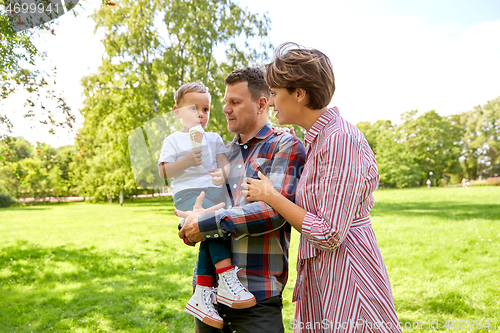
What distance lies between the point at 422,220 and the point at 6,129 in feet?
44.2

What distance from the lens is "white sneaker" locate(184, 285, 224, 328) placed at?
173 cm

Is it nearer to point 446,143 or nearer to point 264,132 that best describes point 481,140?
point 446,143

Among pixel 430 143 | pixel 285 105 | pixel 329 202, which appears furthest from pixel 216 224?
pixel 430 143

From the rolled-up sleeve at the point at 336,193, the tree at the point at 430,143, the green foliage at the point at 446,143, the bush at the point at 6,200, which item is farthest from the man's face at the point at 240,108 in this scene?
the tree at the point at 430,143

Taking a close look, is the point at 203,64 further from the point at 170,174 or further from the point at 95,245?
the point at 170,174

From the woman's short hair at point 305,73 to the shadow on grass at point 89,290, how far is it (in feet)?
15.4

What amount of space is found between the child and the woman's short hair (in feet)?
1.84

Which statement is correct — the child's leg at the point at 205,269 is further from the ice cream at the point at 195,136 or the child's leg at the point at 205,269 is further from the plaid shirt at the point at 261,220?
the ice cream at the point at 195,136

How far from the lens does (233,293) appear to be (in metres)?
1.65

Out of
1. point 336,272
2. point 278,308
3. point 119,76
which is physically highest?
point 119,76

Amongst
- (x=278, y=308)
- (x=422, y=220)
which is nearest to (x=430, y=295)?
(x=278, y=308)

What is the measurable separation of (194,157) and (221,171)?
17 cm

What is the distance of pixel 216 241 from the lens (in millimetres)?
1728

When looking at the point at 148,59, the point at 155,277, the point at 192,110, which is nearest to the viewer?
the point at 192,110
